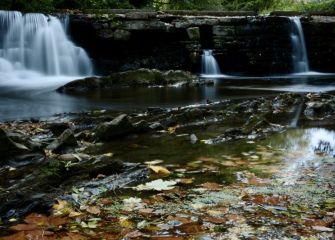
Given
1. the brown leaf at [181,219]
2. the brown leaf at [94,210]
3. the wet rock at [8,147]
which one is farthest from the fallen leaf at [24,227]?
the wet rock at [8,147]

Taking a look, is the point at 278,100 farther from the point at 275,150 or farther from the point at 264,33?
the point at 264,33

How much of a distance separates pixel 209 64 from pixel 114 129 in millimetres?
13393

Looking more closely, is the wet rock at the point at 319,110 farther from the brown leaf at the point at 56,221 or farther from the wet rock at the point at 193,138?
the brown leaf at the point at 56,221

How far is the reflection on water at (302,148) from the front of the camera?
437cm

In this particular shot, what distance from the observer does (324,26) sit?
20.1 metres

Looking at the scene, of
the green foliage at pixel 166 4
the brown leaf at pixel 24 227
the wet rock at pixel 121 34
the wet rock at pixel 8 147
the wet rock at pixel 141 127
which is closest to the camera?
the brown leaf at pixel 24 227

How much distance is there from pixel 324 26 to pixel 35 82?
12831 millimetres

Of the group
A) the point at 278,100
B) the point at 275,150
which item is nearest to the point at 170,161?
the point at 275,150

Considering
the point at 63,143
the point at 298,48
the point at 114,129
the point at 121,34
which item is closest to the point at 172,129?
the point at 114,129

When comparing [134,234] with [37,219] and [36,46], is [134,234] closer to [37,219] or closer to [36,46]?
[37,219]

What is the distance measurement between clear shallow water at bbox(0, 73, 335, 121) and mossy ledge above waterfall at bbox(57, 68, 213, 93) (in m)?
0.67

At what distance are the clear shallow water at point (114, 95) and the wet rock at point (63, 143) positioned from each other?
3877mm

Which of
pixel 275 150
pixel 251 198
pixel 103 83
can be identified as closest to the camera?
pixel 251 198

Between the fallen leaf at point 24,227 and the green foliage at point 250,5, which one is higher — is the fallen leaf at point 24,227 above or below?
below
